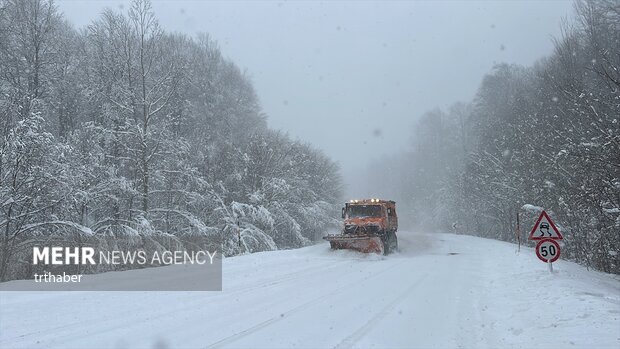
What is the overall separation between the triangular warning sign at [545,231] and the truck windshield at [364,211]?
34.2ft

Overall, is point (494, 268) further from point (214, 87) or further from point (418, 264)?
point (214, 87)

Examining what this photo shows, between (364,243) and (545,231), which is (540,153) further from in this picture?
(545,231)

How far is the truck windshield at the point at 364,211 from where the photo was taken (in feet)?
74.7

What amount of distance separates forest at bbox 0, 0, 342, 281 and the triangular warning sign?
1322cm

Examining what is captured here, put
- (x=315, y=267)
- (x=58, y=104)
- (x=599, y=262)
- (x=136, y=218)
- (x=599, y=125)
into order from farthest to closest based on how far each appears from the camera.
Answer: (x=58, y=104) → (x=136, y=218) → (x=599, y=262) → (x=315, y=267) → (x=599, y=125)

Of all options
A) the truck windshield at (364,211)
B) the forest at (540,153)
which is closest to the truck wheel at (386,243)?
the truck windshield at (364,211)

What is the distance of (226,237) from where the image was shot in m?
27.8

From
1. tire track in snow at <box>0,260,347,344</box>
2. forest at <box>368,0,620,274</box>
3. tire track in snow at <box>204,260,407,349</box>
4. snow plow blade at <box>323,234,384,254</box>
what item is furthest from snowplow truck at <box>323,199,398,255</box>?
tire track in snow at <box>0,260,347,344</box>

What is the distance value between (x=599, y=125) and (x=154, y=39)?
66.7 feet

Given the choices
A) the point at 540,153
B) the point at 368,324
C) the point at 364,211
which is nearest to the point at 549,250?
the point at 368,324

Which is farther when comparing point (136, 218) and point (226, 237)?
point (226, 237)

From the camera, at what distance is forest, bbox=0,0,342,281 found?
1477 cm

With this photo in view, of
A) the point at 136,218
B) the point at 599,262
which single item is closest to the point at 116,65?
the point at 136,218

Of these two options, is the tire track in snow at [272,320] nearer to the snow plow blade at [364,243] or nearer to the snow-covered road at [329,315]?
the snow-covered road at [329,315]
